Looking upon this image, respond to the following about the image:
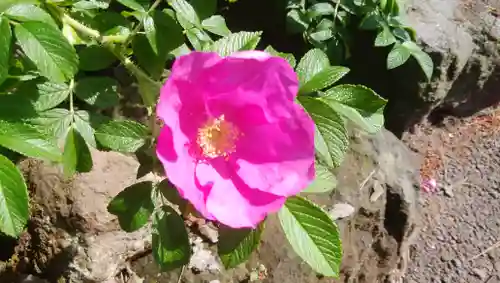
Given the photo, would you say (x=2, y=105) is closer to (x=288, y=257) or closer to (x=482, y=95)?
(x=288, y=257)

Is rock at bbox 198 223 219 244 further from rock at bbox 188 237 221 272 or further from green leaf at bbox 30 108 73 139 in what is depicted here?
green leaf at bbox 30 108 73 139

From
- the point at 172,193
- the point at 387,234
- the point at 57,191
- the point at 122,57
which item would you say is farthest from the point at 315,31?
the point at 172,193

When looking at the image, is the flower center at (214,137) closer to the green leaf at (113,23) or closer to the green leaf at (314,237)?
the green leaf at (314,237)

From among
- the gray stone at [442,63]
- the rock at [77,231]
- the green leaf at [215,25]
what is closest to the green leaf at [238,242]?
the green leaf at [215,25]

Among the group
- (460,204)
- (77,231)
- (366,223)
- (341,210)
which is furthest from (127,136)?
(460,204)

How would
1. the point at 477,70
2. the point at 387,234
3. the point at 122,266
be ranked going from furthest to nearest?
the point at 477,70
the point at 387,234
the point at 122,266

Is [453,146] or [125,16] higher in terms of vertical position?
[125,16]
